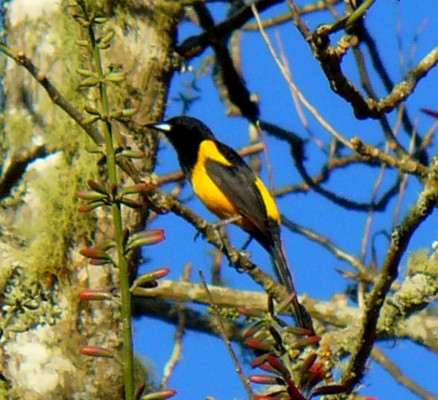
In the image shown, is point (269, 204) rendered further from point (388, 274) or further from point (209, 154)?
point (388, 274)

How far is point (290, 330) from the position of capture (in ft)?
2.95

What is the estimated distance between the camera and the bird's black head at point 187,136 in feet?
16.4

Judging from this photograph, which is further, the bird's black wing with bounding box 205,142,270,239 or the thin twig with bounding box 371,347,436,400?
→ the bird's black wing with bounding box 205,142,270,239

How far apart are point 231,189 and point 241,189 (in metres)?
0.04

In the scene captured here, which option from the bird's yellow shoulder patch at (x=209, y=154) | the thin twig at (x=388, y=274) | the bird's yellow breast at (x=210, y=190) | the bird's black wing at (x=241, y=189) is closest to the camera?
the thin twig at (x=388, y=274)

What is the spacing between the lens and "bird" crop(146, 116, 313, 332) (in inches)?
183

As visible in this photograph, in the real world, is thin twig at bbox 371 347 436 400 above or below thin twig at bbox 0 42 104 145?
above

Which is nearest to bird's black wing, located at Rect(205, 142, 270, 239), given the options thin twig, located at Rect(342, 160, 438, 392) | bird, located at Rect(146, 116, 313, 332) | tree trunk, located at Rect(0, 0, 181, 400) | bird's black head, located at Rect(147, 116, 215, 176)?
bird, located at Rect(146, 116, 313, 332)

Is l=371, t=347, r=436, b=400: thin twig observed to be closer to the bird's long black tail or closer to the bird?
the bird's long black tail

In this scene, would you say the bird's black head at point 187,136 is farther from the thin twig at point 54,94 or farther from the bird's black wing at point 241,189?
the thin twig at point 54,94

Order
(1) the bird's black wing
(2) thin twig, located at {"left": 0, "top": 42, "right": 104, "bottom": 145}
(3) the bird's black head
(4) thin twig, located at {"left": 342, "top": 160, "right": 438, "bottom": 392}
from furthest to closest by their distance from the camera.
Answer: (3) the bird's black head < (1) the bird's black wing < (2) thin twig, located at {"left": 0, "top": 42, "right": 104, "bottom": 145} < (4) thin twig, located at {"left": 342, "top": 160, "right": 438, "bottom": 392}

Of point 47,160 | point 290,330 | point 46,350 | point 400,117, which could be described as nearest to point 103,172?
point 47,160

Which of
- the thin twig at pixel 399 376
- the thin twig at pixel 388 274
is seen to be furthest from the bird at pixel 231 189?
the thin twig at pixel 388 274

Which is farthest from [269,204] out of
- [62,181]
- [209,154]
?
[62,181]
